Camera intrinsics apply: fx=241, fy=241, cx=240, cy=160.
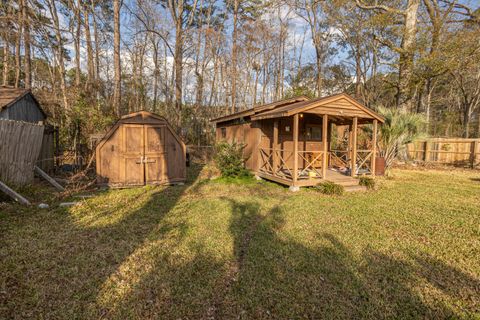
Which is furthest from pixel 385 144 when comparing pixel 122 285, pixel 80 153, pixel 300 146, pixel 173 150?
pixel 80 153

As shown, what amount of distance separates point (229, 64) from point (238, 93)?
306 cm

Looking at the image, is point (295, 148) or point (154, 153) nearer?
point (295, 148)

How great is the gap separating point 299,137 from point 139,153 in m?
6.71

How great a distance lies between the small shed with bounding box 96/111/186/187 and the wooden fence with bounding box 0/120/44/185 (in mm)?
1724

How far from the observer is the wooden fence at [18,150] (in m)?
5.93

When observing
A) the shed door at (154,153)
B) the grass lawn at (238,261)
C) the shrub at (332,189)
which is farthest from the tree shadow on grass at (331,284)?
the shed door at (154,153)

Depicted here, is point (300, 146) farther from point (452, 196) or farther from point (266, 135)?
point (452, 196)

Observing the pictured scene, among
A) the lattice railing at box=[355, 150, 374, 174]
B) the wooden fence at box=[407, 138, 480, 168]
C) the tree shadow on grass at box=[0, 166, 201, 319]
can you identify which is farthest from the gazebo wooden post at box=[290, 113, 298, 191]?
the wooden fence at box=[407, 138, 480, 168]

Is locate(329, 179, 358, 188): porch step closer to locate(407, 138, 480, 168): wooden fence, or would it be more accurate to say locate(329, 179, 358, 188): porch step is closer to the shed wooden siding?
locate(407, 138, 480, 168): wooden fence

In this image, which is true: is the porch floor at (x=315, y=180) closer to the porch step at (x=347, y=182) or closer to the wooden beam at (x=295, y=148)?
the porch step at (x=347, y=182)

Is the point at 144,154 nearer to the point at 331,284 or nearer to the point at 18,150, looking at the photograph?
the point at 18,150

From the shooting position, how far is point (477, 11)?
1405cm

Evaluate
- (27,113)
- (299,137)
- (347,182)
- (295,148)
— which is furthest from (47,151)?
(347,182)

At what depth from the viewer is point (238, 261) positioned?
3.51 metres
